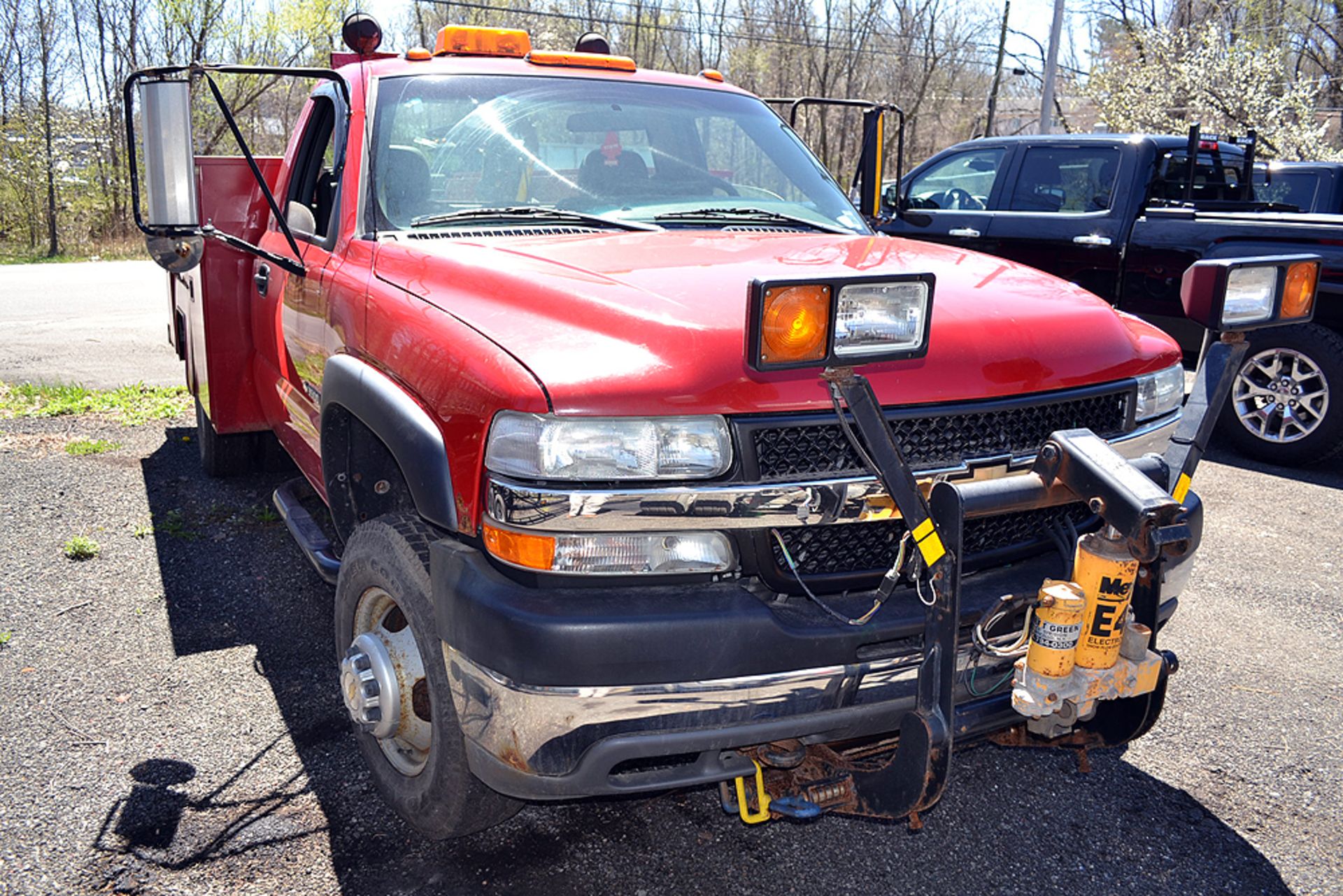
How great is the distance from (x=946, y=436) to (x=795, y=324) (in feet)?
2.15

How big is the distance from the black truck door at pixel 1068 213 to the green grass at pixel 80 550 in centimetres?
629

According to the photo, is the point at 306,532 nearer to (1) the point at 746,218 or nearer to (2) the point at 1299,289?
(1) the point at 746,218

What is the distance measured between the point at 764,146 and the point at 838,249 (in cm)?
107

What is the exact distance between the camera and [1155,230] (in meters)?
7.31

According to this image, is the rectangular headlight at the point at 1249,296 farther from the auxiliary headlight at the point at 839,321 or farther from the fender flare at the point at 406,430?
the fender flare at the point at 406,430

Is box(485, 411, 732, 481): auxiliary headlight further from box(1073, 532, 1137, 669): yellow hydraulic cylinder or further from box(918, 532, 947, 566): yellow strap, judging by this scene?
box(1073, 532, 1137, 669): yellow hydraulic cylinder

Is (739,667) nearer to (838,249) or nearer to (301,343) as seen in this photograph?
(838,249)

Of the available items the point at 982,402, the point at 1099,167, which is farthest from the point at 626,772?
the point at 1099,167

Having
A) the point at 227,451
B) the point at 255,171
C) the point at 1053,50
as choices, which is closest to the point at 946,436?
the point at 255,171

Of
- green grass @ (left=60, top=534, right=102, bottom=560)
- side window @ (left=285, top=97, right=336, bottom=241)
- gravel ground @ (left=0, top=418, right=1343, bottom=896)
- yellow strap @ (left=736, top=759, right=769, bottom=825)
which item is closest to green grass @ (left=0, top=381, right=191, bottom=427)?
green grass @ (left=60, top=534, right=102, bottom=560)

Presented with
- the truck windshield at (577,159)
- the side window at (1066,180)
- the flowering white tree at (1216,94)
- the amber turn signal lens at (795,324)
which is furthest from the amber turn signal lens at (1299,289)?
the flowering white tree at (1216,94)

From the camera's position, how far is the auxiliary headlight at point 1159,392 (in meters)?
2.95

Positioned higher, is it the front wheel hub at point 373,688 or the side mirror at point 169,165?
the side mirror at point 169,165

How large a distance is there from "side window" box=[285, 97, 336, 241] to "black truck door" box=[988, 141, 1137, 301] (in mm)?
5437
